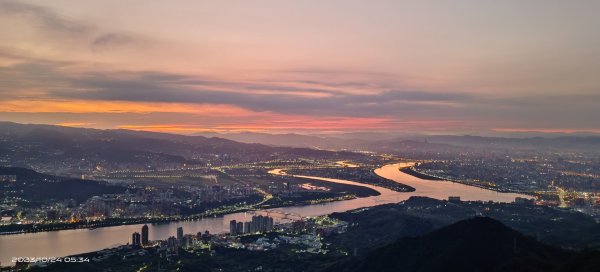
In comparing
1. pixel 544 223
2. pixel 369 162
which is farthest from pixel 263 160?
pixel 544 223

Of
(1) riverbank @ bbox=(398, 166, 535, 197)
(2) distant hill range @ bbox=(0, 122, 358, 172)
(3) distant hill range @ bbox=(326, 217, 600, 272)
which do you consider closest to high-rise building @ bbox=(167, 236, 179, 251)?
(3) distant hill range @ bbox=(326, 217, 600, 272)

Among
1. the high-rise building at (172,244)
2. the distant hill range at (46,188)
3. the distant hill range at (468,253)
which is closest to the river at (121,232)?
the high-rise building at (172,244)

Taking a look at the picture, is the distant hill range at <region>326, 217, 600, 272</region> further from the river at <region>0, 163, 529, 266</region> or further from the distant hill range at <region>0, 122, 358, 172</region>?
the distant hill range at <region>0, 122, 358, 172</region>

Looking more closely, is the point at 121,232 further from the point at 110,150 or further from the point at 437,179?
the point at 110,150

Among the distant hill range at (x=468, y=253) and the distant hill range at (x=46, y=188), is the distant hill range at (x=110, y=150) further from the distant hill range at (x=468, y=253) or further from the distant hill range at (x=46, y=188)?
the distant hill range at (x=468, y=253)

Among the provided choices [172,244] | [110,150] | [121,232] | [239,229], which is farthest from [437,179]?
[110,150]

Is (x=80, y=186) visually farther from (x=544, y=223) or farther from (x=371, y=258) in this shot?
(x=544, y=223)

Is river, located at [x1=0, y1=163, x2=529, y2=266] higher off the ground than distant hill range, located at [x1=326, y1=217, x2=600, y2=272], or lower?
lower

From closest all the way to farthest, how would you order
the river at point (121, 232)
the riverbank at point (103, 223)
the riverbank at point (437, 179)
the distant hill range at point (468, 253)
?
the distant hill range at point (468, 253), the river at point (121, 232), the riverbank at point (103, 223), the riverbank at point (437, 179)
